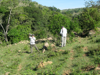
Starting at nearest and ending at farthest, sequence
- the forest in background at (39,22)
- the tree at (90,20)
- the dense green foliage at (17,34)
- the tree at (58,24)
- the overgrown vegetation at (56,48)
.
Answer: the overgrown vegetation at (56,48) < the tree at (58,24) < the forest in background at (39,22) < the tree at (90,20) < the dense green foliage at (17,34)

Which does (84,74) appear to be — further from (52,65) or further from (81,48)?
(81,48)

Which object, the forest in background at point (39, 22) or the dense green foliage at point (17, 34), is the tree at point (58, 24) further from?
the dense green foliage at point (17, 34)

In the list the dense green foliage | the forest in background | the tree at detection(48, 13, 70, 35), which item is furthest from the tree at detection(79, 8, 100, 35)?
the dense green foliage

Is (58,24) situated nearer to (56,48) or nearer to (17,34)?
(56,48)

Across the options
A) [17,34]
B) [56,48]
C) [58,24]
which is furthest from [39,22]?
[56,48]

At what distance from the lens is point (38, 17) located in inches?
1469

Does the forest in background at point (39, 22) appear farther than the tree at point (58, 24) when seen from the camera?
Yes

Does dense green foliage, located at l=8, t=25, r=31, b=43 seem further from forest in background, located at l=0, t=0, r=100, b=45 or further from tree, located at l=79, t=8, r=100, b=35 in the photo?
tree, located at l=79, t=8, r=100, b=35

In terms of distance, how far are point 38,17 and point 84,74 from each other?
1364 inches

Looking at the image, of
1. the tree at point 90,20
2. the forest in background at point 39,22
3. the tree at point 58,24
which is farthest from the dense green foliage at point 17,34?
the tree at point 90,20

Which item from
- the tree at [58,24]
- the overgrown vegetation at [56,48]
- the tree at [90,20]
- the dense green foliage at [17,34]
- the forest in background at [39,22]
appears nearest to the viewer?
the overgrown vegetation at [56,48]

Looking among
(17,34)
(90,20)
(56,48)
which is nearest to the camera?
(56,48)

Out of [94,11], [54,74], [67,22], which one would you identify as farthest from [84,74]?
[94,11]

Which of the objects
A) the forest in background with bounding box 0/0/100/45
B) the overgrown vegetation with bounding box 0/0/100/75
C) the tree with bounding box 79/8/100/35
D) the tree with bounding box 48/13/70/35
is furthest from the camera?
the tree with bounding box 79/8/100/35
